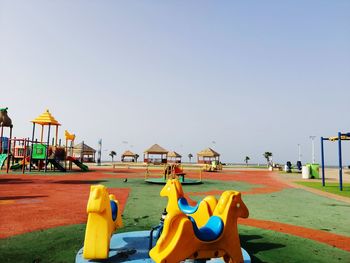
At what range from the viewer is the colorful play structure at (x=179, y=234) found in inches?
137

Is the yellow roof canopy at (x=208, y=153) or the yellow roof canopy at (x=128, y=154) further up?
the yellow roof canopy at (x=208, y=153)

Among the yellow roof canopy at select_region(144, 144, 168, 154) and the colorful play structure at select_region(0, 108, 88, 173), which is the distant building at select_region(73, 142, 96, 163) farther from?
the colorful play structure at select_region(0, 108, 88, 173)

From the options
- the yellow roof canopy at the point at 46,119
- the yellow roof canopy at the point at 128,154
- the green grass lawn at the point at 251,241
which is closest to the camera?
the green grass lawn at the point at 251,241

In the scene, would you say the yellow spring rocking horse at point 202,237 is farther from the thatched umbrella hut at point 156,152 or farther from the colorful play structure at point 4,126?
the thatched umbrella hut at point 156,152

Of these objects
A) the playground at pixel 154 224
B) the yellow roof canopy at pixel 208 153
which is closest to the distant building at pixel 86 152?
the yellow roof canopy at pixel 208 153

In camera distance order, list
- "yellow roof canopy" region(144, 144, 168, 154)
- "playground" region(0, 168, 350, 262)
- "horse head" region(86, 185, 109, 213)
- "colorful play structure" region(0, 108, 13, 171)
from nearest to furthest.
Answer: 1. "horse head" region(86, 185, 109, 213)
2. "playground" region(0, 168, 350, 262)
3. "colorful play structure" region(0, 108, 13, 171)
4. "yellow roof canopy" region(144, 144, 168, 154)

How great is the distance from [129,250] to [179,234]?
6.64ft

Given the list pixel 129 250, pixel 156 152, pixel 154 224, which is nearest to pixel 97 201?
pixel 129 250

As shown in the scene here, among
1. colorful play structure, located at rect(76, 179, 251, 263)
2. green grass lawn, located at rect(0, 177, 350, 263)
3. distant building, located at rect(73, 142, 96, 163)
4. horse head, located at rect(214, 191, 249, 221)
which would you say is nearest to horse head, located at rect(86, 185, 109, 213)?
colorful play structure, located at rect(76, 179, 251, 263)

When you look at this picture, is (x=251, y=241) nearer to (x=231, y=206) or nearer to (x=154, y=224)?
(x=154, y=224)

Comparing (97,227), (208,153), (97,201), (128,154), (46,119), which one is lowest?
(97,227)

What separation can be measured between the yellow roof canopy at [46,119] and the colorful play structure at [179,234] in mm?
27680

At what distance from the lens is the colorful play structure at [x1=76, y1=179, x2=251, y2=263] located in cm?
347

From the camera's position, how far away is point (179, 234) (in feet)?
11.3
